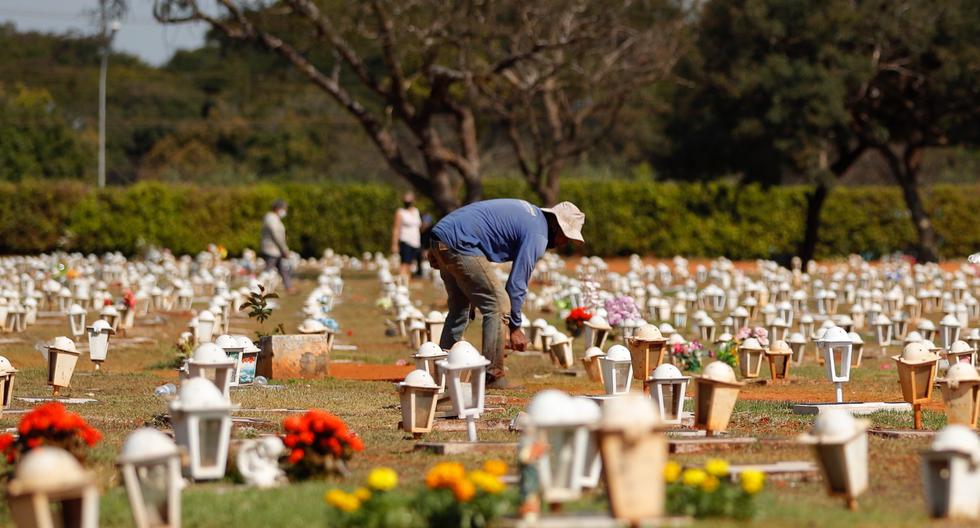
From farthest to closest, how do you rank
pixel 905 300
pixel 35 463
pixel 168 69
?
1. pixel 168 69
2. pixel 905 300
3. pixel 35 463

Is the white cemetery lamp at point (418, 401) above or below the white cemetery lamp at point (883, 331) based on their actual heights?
below

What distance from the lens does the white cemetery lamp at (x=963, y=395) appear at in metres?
8.61

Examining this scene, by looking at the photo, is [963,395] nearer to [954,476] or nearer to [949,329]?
[954,476]

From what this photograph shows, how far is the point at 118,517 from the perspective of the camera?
6.71m

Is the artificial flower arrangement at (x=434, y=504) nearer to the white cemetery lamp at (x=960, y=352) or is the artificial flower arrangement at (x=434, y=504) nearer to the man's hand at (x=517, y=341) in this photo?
the man's hand at (x=517, y=341)

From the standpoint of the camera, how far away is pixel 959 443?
20.8 feet

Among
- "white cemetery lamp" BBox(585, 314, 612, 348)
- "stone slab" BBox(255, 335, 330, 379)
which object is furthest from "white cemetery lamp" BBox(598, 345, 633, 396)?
"stone slab" BBox(255, 335, 330, 379)

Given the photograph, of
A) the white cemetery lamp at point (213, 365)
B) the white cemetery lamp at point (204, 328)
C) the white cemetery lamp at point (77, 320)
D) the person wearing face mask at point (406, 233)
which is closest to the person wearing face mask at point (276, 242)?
the person wearing face mask at point (406, 233)

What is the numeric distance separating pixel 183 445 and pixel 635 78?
29624mm

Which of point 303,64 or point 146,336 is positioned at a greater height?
point 303,64

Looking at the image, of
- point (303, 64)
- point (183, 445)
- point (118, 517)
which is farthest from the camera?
point (303, 64)

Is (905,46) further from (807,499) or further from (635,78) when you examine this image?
(807,499)

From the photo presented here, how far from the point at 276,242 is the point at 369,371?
33.6 feet

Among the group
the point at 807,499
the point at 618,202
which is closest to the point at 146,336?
the point at 807,499
